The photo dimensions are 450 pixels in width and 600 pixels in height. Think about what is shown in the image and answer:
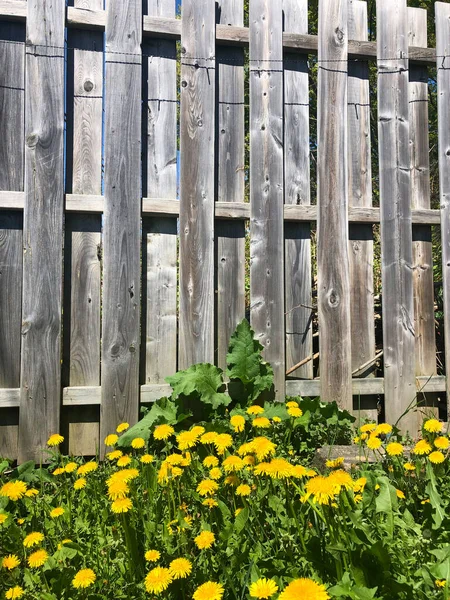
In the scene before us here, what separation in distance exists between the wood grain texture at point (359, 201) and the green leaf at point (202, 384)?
3.20ft

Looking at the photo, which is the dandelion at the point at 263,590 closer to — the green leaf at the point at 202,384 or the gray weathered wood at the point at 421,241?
the green leaf at the point at 202,384

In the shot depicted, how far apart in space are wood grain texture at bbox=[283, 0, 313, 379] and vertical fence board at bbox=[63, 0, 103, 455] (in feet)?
3.88

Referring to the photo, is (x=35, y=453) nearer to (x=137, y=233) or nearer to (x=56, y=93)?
(x=137, y=233)

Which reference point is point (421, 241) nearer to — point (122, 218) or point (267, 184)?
point (267, 184)

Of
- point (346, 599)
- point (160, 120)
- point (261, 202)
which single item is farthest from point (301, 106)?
point (346, 599)

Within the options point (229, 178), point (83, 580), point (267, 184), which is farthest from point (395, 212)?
point (83, 580)

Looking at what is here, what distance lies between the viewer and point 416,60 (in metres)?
3.47

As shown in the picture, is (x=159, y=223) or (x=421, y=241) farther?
(x=421, y=241)

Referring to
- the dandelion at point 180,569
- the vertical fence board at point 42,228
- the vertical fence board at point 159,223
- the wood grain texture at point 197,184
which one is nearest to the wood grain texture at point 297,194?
the wood grain texture at point 197,184

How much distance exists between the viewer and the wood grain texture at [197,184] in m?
3.00

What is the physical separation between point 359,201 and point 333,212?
25cm

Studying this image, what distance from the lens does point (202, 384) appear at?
2789 mm

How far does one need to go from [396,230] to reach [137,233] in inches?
67.7

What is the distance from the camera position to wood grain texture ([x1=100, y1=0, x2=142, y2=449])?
2883 mm
